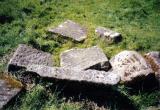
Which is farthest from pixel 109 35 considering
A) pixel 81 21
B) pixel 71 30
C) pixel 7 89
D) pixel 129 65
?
pixel 7 89

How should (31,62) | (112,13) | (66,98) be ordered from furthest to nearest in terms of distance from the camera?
(112,13)
(31,62)
(66,98)

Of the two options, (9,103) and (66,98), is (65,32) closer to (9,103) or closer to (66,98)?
(66,98)

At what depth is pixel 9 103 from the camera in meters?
5.14

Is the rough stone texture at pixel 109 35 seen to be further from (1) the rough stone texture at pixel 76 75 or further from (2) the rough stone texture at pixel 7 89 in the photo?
(2) the rough stone texture at pixel 7 89

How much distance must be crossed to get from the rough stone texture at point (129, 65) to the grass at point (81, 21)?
1.15ft

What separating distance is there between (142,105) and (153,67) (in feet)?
2.86

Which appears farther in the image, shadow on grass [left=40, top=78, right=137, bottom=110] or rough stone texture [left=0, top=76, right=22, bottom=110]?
shadow on grass [left=40, top=78, right=137, bottom=110]

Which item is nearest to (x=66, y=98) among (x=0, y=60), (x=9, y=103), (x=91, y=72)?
(x=91, y=72)

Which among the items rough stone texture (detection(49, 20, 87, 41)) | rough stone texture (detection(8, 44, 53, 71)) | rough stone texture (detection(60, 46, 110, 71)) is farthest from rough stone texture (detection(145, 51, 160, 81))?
rough stone texture (detection(8, 44, 53, 71))

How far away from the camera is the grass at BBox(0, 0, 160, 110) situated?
683cm

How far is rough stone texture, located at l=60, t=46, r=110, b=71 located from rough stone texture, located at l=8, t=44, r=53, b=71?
296mm

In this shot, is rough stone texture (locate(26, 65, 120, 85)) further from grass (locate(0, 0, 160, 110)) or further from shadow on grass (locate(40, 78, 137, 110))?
grass (locate(0, 0, 160, 110))

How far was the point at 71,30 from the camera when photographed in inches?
284

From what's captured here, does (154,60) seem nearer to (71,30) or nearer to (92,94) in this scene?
(92,94)
